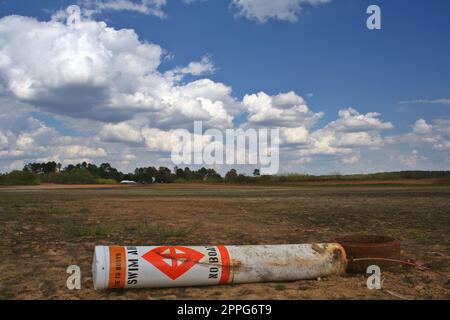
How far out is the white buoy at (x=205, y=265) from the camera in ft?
18.0

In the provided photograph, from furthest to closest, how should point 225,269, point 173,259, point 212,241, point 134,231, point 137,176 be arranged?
point 137,176 < point 134,231 < point 212,241 < point 225,269 < point 173,259

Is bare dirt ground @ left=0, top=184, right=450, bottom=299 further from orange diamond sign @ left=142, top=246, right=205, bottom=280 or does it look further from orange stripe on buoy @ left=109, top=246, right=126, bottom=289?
orange diamond sign @ left=142, top=246, right=205, bottom=280

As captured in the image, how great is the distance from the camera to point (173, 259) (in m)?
5.72

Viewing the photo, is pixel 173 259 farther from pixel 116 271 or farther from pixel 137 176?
pixel 137 176

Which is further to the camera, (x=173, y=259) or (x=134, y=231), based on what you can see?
(x=134, y=231)

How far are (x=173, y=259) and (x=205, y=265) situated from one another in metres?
0.43

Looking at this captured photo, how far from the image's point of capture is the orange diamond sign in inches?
222

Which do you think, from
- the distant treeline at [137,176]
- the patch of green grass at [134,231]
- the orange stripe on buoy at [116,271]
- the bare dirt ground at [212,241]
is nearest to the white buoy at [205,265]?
the orange stripe on buoy at [116,271]

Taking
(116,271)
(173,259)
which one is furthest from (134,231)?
(116,271)

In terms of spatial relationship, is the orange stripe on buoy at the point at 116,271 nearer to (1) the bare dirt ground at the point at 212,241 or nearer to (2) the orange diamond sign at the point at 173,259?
(1) the bare dirt ground at the point at 212,241

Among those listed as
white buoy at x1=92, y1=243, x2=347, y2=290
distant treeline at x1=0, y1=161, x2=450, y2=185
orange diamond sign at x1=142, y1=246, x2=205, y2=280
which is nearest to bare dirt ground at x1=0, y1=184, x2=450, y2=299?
white buoy at x1=92, y1=243, x2=347, y2=290
